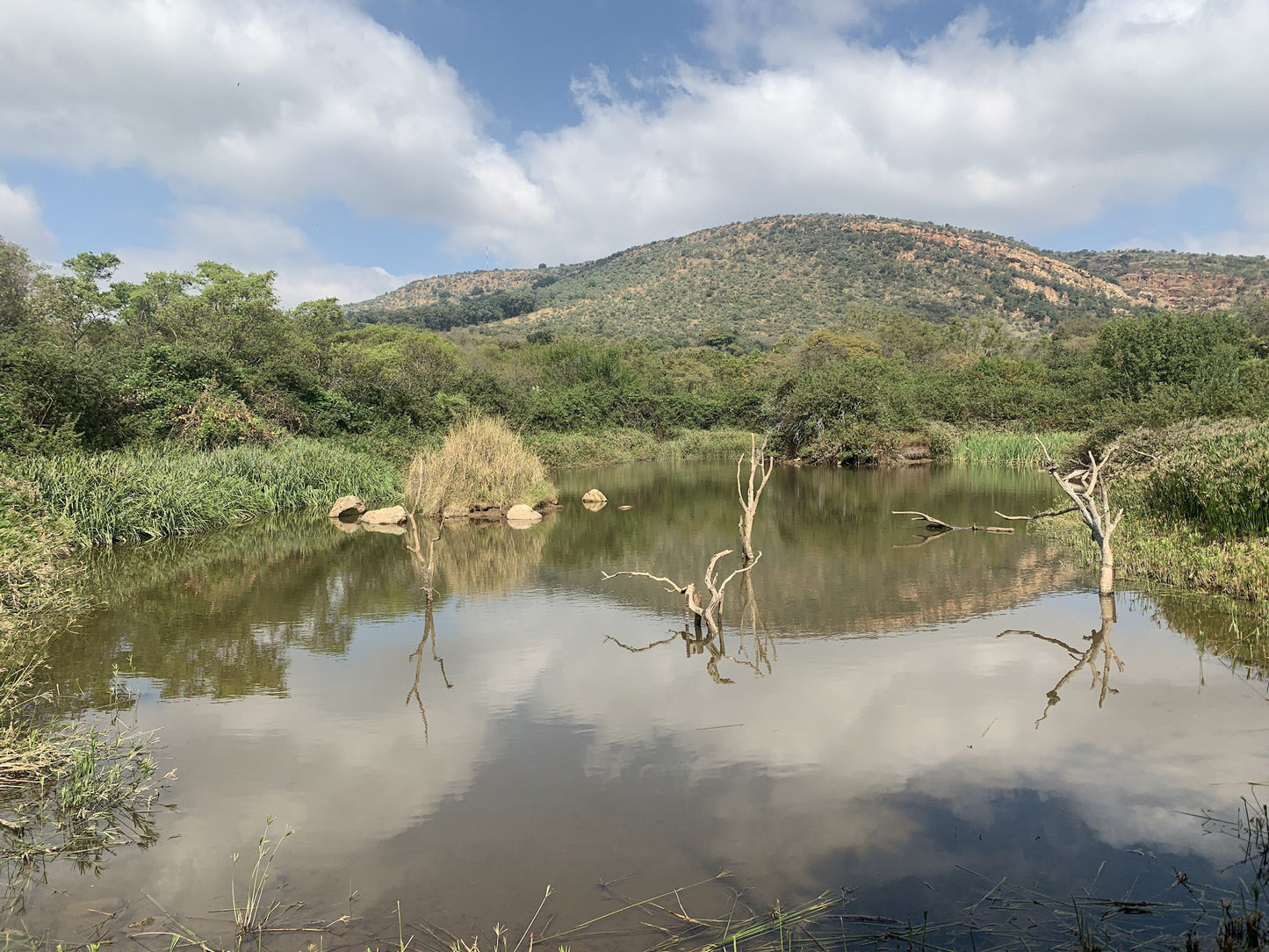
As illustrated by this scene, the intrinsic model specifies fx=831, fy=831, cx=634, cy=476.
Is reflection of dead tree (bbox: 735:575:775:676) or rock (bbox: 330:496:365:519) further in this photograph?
rock (bbox: 330:496:365:519)

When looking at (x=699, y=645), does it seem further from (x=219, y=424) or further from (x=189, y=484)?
(x=219, y=424)

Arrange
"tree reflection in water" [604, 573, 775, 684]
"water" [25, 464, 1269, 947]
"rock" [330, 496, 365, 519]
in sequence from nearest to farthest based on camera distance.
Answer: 1. "water" [25, 464, 1269, 947]
2. "tree reflection in water" [604, 573, 775, 684]
3. "rock" [330, 496, 365, 519]

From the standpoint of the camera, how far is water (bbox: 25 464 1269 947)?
4.71 metres

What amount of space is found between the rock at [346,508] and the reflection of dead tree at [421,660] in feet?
32.7

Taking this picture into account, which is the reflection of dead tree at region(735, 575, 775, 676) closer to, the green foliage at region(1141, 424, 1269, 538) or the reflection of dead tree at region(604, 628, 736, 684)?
the reflection of dead tree at region(604, 628, 736, 684)

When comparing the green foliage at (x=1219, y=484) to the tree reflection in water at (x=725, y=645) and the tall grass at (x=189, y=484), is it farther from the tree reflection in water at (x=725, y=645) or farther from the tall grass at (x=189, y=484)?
the tall grass at (x=189, y=484)

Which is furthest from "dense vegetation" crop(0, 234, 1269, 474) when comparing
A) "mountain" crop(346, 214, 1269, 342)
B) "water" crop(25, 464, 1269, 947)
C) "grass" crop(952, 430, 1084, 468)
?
"mountain" crop(346, 214, 1269, 342)

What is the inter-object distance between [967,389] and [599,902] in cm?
3970

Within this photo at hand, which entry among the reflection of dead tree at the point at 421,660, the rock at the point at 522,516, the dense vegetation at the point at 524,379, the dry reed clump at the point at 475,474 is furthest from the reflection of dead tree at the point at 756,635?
the dense vegetation at the point at 524,379

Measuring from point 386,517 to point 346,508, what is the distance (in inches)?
57.9

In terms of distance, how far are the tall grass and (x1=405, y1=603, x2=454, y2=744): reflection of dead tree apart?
690cm

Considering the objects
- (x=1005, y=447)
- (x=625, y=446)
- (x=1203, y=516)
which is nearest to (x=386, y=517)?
(x=1203, y=516)

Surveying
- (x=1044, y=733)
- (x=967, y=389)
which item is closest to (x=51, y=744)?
(x=1044, y=733)

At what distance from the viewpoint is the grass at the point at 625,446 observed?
35.3m
